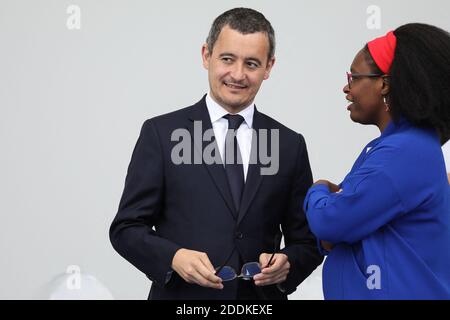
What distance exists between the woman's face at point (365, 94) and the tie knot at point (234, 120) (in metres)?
0.29

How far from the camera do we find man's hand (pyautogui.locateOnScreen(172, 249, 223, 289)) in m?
1.74

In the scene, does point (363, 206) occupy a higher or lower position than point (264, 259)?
higher

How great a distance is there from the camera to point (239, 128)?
1995 mm

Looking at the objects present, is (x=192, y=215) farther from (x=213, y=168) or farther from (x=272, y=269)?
(x=272, y=269)

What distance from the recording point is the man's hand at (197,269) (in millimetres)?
1742

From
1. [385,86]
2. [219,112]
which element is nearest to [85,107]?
[219,112]

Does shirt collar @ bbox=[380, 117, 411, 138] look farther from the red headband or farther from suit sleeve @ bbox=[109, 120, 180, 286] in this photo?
suit sleeve @ bbox=[109, 120, 180, 286]

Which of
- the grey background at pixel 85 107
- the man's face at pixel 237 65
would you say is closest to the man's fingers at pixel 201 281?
the man's face at pixel 237 65

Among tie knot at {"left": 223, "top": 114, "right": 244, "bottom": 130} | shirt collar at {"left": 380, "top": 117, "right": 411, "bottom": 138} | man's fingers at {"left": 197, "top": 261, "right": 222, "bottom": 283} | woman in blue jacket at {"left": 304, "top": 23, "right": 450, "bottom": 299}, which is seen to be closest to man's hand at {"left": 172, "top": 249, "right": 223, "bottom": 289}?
man's fingers at {"left": 197, "top": 261, "right": 222, "bottom": 283}

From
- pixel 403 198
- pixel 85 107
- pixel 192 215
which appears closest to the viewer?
pixel 403 198

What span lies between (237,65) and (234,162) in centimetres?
24

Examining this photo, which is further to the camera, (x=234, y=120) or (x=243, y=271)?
(x=234, y=120)

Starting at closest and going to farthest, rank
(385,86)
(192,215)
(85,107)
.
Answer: (385,86)
(192,215)
(85,107)
